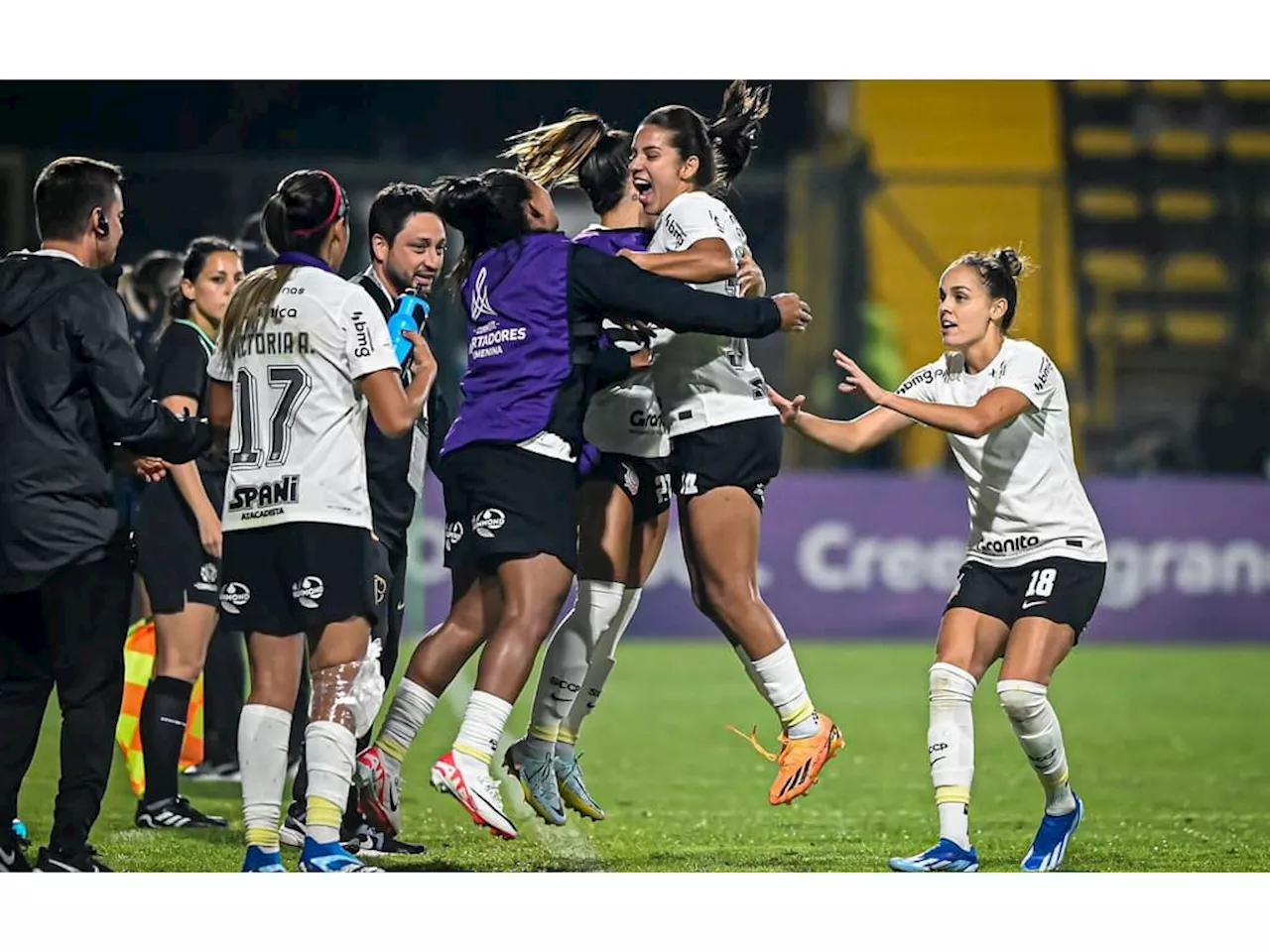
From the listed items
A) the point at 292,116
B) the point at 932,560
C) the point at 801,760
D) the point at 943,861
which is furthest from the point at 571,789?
the point at 292,116

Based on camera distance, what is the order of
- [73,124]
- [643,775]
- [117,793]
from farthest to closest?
[73,124] < [643,775] < [117,793]

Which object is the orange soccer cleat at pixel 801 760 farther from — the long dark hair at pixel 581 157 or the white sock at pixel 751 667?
the long dark hair at pixel 581 157

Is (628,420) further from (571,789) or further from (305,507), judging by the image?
(305,507)

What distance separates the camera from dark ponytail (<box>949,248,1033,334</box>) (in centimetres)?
580

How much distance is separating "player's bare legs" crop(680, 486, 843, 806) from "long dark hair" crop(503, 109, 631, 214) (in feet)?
3.62

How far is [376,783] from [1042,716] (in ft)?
6.61

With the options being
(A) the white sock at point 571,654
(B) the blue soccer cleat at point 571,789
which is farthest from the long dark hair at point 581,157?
(B) the blue soccer cleat at point 571,789

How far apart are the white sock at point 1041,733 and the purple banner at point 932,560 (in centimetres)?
816

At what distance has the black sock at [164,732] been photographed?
652 centimetres

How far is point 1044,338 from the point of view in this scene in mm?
16875

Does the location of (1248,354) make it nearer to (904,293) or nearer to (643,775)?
(904,293)

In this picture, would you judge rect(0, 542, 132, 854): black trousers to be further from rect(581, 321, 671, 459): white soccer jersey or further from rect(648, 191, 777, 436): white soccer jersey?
rect(648, 191, 777, 436): white soccer jersey

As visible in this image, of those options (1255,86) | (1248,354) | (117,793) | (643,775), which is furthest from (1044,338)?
(117,793)
